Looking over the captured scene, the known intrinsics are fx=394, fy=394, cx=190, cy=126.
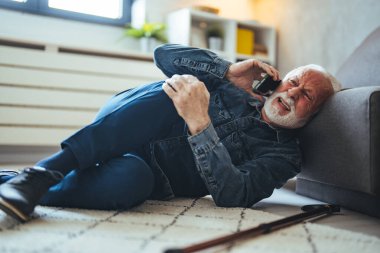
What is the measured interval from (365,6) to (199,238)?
7.22 feet

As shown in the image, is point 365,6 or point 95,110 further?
point 95,110

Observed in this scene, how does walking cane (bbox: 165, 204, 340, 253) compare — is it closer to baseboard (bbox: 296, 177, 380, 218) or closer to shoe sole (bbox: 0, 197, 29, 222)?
baseboard (bbox: 296, 177, 380, 218)

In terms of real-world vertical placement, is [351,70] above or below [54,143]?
above

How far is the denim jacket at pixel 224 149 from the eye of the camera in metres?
1.17

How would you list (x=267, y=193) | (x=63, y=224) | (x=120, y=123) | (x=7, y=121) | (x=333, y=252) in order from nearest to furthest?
(x=333, y=252), (x=63, y=224), (x=120, y=123), (x=267, y=193), (x=7, y=121)

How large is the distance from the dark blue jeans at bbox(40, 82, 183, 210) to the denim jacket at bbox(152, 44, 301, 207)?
14cm

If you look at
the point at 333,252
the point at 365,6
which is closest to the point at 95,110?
the point at 365,6

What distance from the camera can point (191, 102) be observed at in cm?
114

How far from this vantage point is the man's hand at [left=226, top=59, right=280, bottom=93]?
4.72 feet

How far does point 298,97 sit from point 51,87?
5.77 ft

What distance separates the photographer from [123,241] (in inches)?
33.9

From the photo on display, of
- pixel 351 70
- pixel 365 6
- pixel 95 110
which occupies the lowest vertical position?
pixel 95 110

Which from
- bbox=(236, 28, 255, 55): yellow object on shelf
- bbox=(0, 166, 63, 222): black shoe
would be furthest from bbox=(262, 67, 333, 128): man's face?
bbox=(236, 28, 255, 55): yellow object on shelf

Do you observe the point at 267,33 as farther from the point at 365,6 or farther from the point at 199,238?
the point at 199,238
